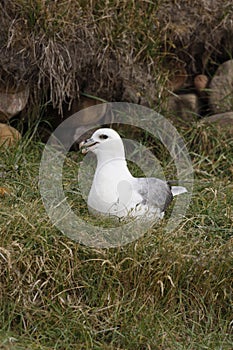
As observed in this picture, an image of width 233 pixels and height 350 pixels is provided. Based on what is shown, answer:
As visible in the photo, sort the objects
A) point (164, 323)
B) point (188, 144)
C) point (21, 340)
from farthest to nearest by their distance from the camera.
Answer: point (188, 144), point (164, 323), point (21, 340)

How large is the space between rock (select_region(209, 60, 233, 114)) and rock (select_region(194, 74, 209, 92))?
0.07m

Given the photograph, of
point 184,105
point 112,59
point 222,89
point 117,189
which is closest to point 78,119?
point 112,59

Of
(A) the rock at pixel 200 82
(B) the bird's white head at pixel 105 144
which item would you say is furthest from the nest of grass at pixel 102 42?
(B) the bird's white head at pixel 105 144

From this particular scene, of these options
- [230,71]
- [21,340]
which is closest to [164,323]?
[21,340]

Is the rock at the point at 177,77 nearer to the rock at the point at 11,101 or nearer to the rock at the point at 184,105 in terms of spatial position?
the rock at the point at 184,105

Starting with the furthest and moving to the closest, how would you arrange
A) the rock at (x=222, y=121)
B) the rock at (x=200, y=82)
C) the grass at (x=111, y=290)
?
the rock at (x=200, y=82) < the rock at (x=222, y=121) < the grass at (x=111, y=290)

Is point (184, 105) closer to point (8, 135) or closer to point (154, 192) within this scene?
point (8, 135)

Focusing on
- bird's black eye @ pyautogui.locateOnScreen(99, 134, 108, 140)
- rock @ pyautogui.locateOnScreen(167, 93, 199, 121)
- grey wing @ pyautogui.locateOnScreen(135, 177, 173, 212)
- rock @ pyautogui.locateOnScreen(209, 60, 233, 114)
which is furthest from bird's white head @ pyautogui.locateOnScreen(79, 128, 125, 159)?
rock @ pyautogui.locateOnScreen(209, 60, 233, 114)

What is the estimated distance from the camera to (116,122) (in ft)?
18.3

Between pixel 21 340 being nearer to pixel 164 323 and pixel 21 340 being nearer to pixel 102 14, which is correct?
pixel 164 323

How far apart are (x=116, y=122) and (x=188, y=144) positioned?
56cm

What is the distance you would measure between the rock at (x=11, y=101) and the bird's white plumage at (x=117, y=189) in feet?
3.32

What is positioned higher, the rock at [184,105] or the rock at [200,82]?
the rock at [200,82]

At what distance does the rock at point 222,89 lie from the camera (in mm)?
5910
